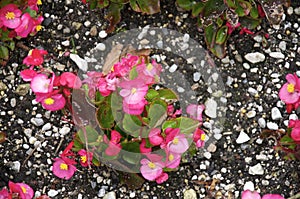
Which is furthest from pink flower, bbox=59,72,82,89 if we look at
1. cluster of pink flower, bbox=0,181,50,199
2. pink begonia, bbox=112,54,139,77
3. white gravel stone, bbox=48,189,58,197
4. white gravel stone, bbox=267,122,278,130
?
white gravel stone, bbox=267,122,278,130

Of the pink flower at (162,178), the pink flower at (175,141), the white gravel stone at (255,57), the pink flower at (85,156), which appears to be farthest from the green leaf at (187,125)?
the white gravel stone at (255,57)

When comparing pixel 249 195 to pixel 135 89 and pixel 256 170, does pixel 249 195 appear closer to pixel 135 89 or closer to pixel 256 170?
pixel 256 170

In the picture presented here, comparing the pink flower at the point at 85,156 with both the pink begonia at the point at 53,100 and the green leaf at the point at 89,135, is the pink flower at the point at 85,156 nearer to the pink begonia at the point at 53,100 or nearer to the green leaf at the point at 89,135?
the green leaf at the point at 89,135

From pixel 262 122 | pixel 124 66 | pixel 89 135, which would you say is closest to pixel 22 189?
pixel 89 135

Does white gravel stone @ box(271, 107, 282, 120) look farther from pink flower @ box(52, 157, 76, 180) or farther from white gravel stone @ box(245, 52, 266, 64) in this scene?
pink flower @ box(52, 157, 76, 180)

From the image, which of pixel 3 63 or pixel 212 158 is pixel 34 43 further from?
pixel 212 158

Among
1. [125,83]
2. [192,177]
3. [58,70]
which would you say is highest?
[125,83]

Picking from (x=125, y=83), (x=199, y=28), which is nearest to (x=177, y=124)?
(x=125, y=83)

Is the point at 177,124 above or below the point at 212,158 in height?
above
